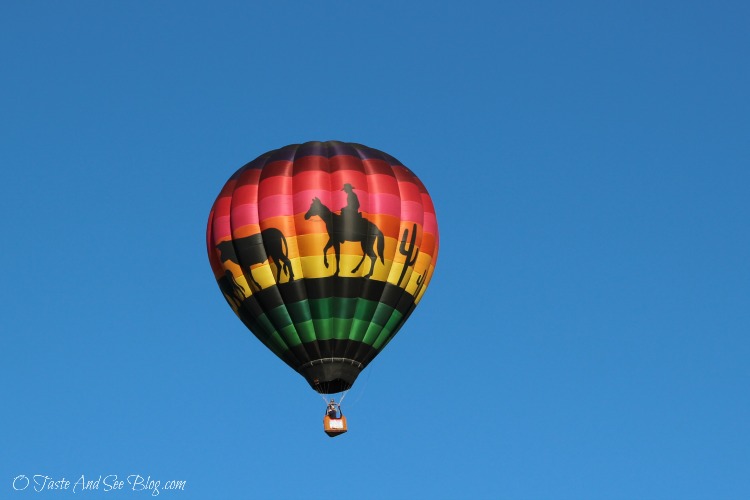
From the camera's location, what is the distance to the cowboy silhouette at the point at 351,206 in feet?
147

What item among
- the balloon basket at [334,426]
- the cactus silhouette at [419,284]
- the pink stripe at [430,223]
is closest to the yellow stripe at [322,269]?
the cactus silhouette at [419,284]

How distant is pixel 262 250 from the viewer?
44.9 m

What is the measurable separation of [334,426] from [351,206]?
17.5 ft

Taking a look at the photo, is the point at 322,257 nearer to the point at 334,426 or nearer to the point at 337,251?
the point at 337,251

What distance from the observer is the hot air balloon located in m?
44.8

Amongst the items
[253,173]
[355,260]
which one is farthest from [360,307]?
[253,173]

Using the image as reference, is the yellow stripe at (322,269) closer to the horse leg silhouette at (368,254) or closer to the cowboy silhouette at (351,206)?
the horse leg silhouette at (368,254)

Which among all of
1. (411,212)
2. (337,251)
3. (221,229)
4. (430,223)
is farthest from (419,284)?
(221,229)

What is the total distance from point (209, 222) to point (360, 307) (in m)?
4.69

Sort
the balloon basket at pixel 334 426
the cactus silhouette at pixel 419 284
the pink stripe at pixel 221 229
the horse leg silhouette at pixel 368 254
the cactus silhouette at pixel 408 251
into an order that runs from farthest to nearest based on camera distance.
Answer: the cactus silhouette at pixel 419 284 < the pink stripe at pixel 221 229 < the cactus silhouette at pixel 408 251 < the horse leg silhouette at pixel 368 254 < the balloon basket at pixel 334 426

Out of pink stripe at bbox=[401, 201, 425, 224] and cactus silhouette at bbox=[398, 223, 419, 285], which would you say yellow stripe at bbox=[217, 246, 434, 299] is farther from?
pink stripe at bbox=[401, 201, 425, 224]

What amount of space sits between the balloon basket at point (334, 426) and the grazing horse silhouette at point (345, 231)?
11.5ft

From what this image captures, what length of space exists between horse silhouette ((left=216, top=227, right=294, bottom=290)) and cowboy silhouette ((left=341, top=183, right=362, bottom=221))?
165 centimetres

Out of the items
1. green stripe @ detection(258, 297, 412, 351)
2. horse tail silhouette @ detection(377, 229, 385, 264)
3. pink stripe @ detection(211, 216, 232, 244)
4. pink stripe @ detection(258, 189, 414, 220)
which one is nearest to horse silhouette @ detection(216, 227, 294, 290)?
pink stripe @ detection(211, 216, 232, 244)
